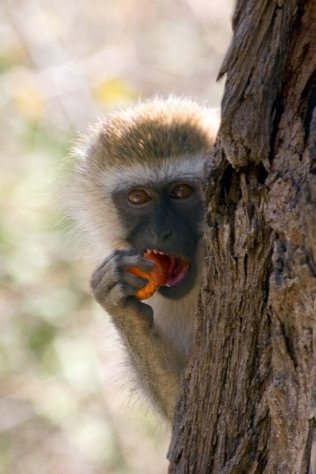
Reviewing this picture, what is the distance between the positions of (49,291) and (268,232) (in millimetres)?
4395

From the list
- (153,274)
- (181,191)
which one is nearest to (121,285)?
(153,274)

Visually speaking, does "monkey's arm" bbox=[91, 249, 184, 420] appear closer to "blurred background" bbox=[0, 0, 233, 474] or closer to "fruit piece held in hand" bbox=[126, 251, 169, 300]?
"fruit piece held in hand" bbox=[126, 251, 169, 300]

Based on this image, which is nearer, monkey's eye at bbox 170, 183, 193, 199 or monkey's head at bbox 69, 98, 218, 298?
monkey's head at bbox 69, 98, 218, 298

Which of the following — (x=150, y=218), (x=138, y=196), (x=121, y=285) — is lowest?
(x=121, y=285)

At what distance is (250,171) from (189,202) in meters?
1.36

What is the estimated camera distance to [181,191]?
387 centimetres

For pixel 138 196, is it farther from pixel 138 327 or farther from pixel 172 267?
pixel 138 327

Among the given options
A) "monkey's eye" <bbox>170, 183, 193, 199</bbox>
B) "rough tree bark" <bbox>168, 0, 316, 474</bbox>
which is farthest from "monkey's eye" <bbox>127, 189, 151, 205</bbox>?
"rough tree bark" <bbox>168, 0, 316, 474</bbox>

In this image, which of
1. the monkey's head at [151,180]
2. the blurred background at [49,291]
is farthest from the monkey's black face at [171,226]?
the blurred background at [49,291]

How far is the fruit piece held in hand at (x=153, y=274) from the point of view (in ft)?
11.4

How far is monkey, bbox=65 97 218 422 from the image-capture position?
3.57m

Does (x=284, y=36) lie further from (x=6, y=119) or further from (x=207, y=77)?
(x=207, y=77)

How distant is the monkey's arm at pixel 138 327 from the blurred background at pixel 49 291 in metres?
2.28

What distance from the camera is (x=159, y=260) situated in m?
3.62
